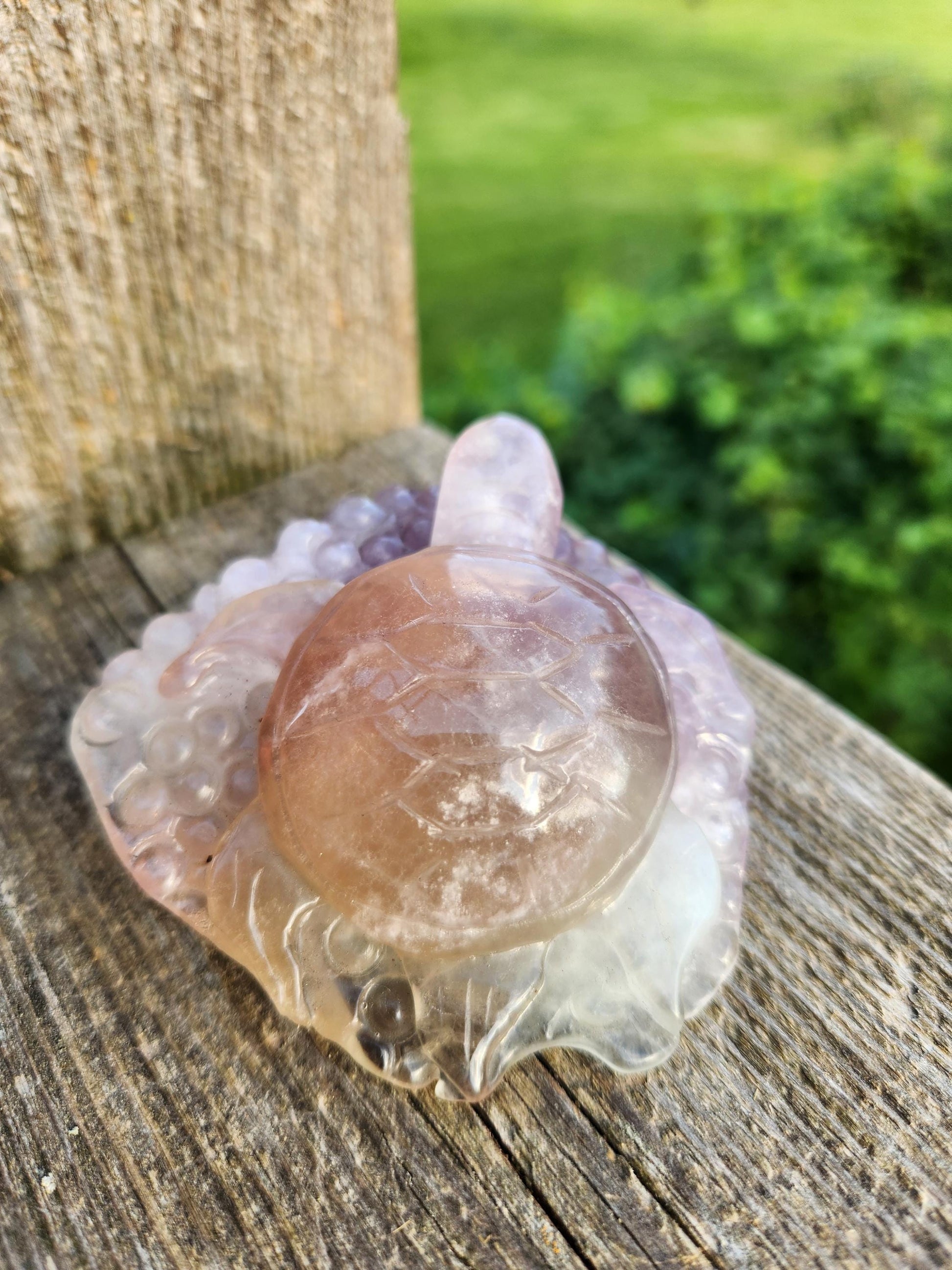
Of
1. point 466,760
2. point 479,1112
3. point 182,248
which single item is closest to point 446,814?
point 466,760

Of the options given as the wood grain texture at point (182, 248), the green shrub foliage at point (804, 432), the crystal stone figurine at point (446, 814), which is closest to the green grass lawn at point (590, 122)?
the green shrub foliage at point (804, 432)

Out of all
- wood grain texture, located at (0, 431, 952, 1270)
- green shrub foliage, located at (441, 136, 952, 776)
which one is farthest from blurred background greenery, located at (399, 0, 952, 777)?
wood grain texture, located at (0, 431, 952, 1270)

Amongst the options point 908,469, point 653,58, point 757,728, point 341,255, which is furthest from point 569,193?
point 757,728

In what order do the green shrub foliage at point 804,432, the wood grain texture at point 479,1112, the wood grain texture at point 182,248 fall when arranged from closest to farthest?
the wood grain texture at point 479,1112 < the wood grain texture at point 182,248 < the green shrub foliage at point 804,432

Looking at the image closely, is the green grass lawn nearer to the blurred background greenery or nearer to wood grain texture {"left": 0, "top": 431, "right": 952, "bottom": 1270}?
the blurred background greenery

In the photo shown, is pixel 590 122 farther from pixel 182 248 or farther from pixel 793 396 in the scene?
pixel 182 248

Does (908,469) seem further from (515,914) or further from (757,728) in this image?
(515,914)

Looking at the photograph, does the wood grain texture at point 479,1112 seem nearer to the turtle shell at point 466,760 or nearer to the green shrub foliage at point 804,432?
the turtle shell at point 466,760

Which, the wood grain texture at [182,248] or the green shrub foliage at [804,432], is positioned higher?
the wood grain texture at [182,248]
